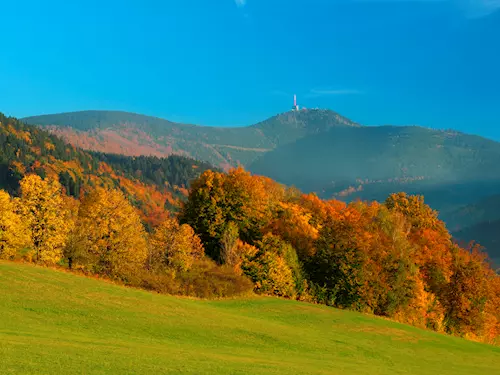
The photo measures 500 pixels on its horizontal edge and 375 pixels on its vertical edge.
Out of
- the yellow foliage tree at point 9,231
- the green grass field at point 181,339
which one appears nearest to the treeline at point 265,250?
the yellow foliage tree at point 9,231

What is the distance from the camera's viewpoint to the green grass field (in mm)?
24469

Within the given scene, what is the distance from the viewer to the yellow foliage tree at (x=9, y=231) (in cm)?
5988

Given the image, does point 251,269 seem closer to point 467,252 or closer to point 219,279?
point 219,279

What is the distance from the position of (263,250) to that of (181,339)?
148 ft

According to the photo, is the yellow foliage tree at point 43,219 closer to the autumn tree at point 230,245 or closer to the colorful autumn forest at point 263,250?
the colorful autumn forest at point 263,250

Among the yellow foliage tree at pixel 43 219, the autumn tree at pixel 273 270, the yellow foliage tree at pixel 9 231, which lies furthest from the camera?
the autumn tree at pixel 273 270

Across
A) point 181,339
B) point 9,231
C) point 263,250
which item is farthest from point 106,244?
point 181,339

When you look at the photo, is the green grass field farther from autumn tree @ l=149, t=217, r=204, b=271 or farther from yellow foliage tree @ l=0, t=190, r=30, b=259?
yellow foliage tree @ l=0, t=190, r=30, b=259

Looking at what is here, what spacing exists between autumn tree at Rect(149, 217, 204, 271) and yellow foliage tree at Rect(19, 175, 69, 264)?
40.9 ft

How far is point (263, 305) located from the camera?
64000 millimetres

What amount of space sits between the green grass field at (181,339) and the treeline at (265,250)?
13.5m

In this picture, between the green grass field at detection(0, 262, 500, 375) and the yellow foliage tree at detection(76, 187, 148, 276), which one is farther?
the yellow foliage tree at detection(76, 187, 148, 276)

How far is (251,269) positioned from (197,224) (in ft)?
48.8

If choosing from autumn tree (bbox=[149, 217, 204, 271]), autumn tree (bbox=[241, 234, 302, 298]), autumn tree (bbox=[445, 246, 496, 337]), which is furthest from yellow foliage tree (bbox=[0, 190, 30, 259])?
autumn tree (bbox=[445, 246, 496, 337])
